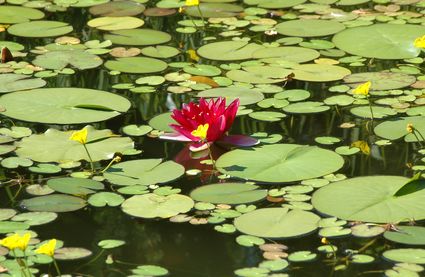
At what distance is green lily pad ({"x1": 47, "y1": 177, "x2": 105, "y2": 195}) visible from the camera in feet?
9.89

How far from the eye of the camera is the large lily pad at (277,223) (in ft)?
8.98

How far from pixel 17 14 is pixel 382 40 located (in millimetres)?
1754

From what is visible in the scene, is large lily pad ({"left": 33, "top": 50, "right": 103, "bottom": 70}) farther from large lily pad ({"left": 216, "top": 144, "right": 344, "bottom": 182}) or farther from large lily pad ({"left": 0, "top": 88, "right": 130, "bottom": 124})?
large lily pad ({"left": 216, "top": 144, "right": 344, "bottom": 182})

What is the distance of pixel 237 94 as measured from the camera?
3.78 meters

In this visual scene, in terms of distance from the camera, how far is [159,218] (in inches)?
112

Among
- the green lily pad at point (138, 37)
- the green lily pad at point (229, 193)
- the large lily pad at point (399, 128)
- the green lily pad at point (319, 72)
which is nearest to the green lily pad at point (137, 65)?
the green lily pad at point (138, 37)

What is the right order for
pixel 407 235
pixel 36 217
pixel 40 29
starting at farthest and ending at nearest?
1. pixel 40 29
2. pixel 36 217
3. pixel 407 235

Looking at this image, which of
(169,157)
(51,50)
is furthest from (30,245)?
(51,50)

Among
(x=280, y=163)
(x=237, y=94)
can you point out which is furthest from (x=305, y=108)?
(x=280, y=163)

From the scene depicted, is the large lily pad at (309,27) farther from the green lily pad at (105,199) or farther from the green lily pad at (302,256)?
the green lily pad at (302,256)

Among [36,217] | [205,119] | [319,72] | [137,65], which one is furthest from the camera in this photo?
[137,65]

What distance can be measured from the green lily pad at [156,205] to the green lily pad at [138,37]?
1.57 metres

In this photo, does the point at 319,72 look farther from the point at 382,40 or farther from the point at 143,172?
the point at 143,172

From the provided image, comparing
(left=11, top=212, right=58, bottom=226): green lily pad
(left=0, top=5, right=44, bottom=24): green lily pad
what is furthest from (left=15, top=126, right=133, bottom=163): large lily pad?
(left=0, top=5, right=44, bottom=24): green lily pad
